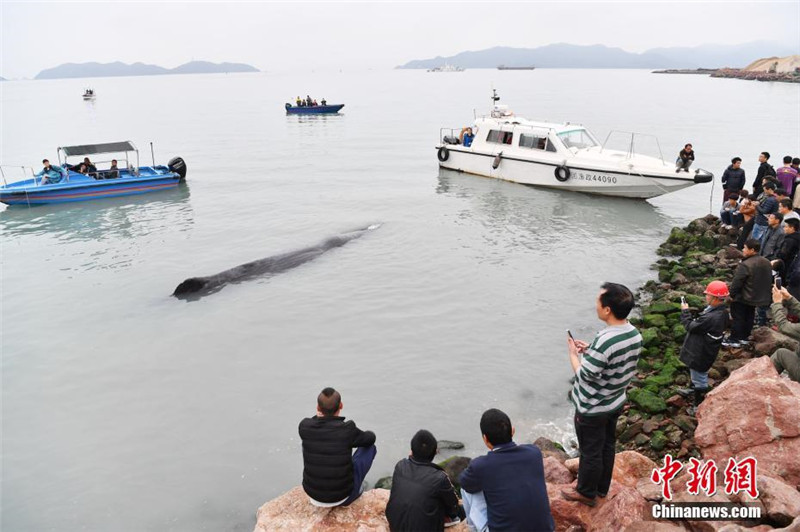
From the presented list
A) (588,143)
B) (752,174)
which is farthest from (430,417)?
(752,174)

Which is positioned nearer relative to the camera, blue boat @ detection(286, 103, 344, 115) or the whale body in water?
the whale body in water

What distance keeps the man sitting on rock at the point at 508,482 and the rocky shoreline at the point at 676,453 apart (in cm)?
90

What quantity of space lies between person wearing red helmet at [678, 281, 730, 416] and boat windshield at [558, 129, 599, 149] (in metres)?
18.9

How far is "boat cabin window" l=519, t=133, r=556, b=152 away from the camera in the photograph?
84.5 feet

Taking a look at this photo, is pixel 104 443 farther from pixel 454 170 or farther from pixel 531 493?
pixel 454 170

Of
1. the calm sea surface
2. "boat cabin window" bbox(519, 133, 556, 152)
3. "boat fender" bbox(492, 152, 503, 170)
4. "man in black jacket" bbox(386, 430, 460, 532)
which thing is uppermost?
"boat cabin window" bbox(519, 133, 556, 152)

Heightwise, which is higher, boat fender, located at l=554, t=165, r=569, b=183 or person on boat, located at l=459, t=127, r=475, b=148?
person on boat, located at l=459, t=127, r=475, b=148

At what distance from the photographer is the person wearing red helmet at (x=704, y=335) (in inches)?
301

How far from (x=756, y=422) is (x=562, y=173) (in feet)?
64.8

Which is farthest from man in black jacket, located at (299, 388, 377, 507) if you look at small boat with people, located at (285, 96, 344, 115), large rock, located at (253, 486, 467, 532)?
small boat with people, located at (285, 96, 344, 115)

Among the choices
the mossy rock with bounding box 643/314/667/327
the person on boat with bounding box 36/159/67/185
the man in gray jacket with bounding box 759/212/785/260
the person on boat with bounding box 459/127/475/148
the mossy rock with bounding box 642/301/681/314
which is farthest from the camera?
the person on boat with bounding box 459/127/475/148

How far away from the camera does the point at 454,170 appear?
3044 cm

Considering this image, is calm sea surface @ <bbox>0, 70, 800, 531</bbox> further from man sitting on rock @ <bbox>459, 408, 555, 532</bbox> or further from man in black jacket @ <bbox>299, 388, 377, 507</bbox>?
man sitting on rock @ <bbox>459, 408, 555, 532</bbox>

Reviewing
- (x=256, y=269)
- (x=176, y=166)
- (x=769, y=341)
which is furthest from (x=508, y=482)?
(x=176, y=166)
